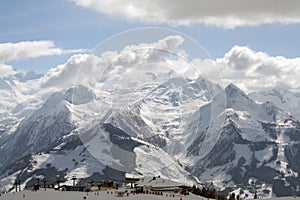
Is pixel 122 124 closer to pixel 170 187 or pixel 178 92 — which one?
pixel 178 92

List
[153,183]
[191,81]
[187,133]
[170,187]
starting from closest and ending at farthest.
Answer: [191,81] < [187,133] < [170,187] < [153,183]

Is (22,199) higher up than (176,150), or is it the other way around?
(176,150)

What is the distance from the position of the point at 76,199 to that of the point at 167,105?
3004 cm

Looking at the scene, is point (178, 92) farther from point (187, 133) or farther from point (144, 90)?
point (187, 133)

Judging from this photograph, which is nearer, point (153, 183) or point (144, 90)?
point (144, 90)

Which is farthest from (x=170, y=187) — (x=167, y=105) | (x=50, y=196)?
(x=50, y=196)

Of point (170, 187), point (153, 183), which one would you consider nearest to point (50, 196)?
point (170, 187)

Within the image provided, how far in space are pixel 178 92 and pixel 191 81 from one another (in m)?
5.69

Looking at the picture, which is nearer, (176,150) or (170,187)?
(176,150)

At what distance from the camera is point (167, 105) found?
117 meters

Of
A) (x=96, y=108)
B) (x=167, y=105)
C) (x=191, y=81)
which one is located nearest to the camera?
(x=191, y=81)

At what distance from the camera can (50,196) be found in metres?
105

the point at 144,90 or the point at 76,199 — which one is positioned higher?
the point at 144,90

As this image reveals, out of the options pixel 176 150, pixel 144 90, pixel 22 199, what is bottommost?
pixel 22 199
